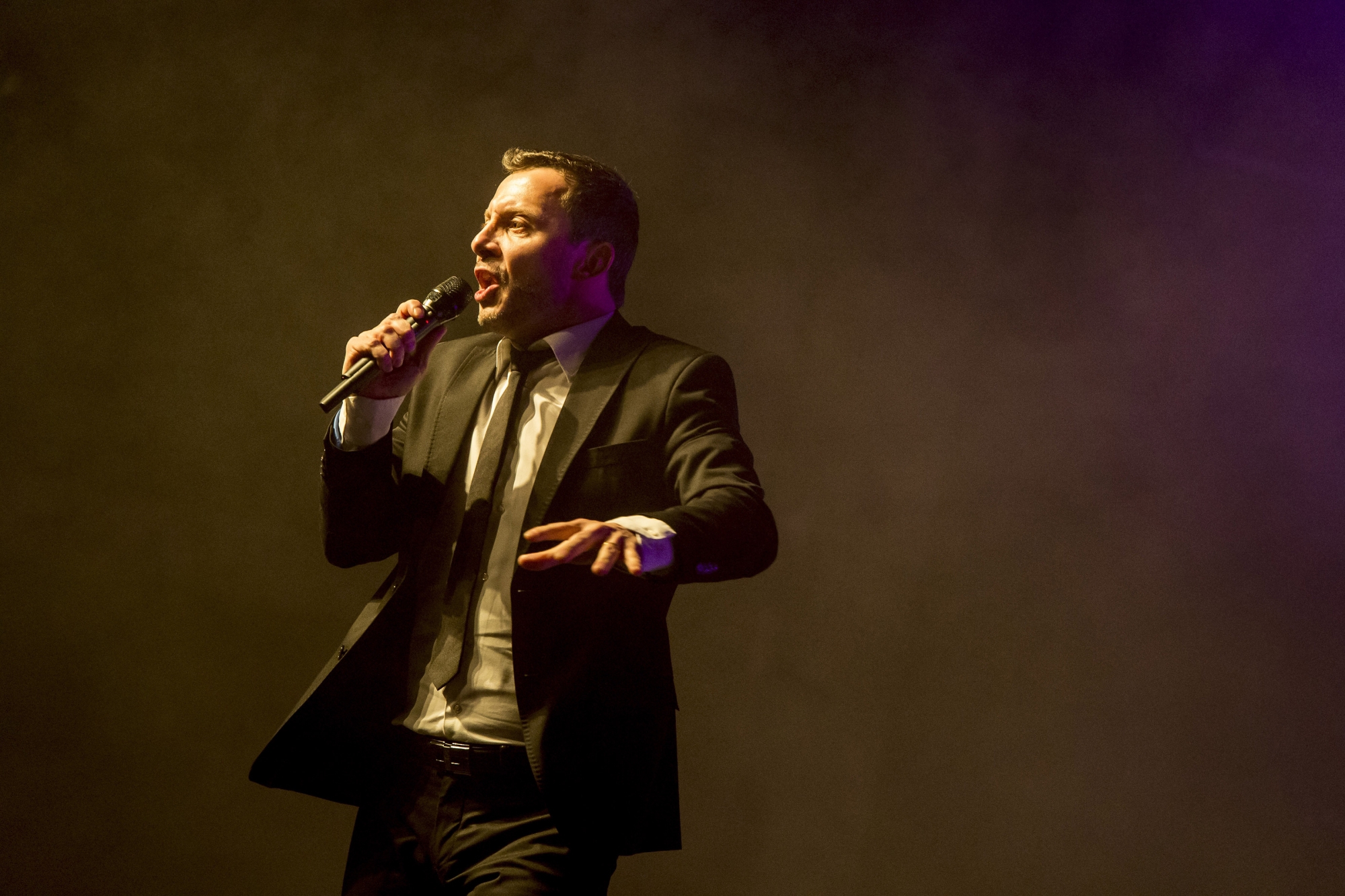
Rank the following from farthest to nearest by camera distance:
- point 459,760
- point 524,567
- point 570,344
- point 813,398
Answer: point 813,398
point 570,344
point 459,760
point 524,567

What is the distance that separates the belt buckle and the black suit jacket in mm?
102

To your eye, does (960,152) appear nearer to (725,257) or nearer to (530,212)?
(725,257)

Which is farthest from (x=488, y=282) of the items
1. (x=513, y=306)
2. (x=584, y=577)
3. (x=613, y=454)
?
(x=584, y=577)

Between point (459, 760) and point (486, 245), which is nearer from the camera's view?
point (459, 760)

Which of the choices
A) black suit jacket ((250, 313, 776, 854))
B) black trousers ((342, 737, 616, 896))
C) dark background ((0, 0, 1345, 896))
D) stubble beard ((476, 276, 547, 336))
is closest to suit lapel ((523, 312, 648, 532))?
black suit jacket ((250, 313, 776, 854))

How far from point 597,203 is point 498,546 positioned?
1.96 feet

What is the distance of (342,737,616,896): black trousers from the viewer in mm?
1283

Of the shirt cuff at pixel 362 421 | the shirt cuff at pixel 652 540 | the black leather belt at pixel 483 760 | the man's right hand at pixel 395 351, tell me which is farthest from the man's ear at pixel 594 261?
the black leather belt at pixel 483 760

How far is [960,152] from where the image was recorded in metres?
2.52

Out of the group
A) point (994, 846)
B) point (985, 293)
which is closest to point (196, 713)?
point (994, 846)

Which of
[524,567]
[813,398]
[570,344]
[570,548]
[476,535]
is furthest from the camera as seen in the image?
[813,398]

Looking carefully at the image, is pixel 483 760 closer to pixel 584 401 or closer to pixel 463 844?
pixel 463 844

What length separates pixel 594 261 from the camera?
1.68 metres

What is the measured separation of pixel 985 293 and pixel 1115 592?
75cm
